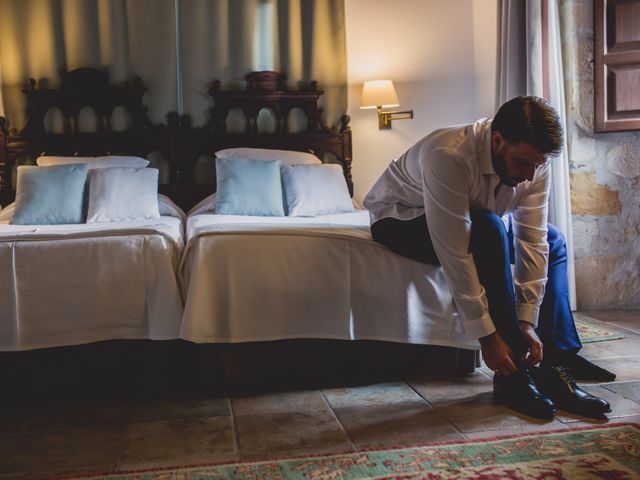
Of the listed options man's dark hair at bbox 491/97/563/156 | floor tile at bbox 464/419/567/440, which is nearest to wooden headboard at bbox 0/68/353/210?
man's dark hair at bbox 491/97/563/156

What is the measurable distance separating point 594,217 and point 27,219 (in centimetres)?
301

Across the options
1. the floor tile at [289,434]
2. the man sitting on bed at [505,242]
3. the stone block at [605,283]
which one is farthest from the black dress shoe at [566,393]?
the stone block at [605,283]

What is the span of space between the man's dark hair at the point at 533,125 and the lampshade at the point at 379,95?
2.32 meters

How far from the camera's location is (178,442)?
5.94 feet

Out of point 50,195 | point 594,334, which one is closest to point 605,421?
point 594,334

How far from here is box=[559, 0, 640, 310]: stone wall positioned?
3.57 meters

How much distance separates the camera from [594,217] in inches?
143

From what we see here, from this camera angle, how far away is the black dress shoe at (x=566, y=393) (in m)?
1.92

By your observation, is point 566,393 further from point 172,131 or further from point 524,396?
point 172,131

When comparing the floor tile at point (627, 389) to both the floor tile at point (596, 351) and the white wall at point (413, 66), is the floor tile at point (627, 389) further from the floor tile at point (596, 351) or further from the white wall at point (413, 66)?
the white wall at point (413, 66)

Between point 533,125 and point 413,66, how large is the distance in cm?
276

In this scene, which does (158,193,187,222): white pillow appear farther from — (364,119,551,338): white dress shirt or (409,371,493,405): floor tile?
(409,371,493,405): floor tile

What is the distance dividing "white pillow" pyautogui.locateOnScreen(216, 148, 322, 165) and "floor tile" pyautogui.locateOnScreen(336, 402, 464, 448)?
2.13m

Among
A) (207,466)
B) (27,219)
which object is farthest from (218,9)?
(207,466)
